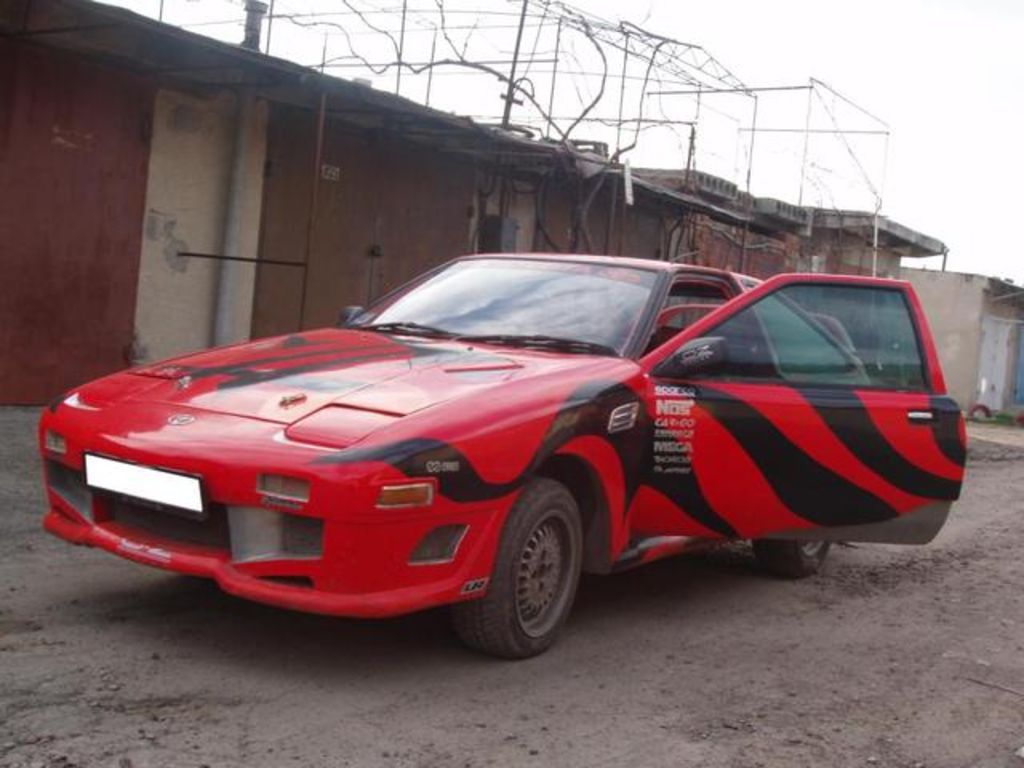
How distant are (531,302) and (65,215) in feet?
17.5

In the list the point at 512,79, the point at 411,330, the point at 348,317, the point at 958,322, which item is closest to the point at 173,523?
the point at 411,330

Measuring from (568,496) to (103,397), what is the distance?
6.13 ft

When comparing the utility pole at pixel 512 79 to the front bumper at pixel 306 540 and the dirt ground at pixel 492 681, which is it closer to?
the dirt ground at pixel 492 681

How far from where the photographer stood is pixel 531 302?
5.48 metres

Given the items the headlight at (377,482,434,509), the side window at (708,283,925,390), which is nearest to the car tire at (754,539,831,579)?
the side window at (708,283,925,390)

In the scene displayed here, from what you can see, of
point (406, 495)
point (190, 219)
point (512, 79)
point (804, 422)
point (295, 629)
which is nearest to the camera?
point (406, 495)

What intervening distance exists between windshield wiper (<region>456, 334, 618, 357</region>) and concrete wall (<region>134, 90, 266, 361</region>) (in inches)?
225

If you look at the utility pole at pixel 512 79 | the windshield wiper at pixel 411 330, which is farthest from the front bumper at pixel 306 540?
the utility pole at pixel 512 79

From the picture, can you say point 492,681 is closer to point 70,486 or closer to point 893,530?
point 70,486

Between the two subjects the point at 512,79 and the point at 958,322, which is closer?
the point at 512,79

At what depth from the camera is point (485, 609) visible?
4238 mm

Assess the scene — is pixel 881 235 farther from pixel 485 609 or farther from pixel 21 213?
pixel 485 609

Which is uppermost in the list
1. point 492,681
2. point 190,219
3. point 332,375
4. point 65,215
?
point 190,219

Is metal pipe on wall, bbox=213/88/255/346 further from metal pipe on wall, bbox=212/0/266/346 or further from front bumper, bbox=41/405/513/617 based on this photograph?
front bumper, bbox=41/405/513/617
